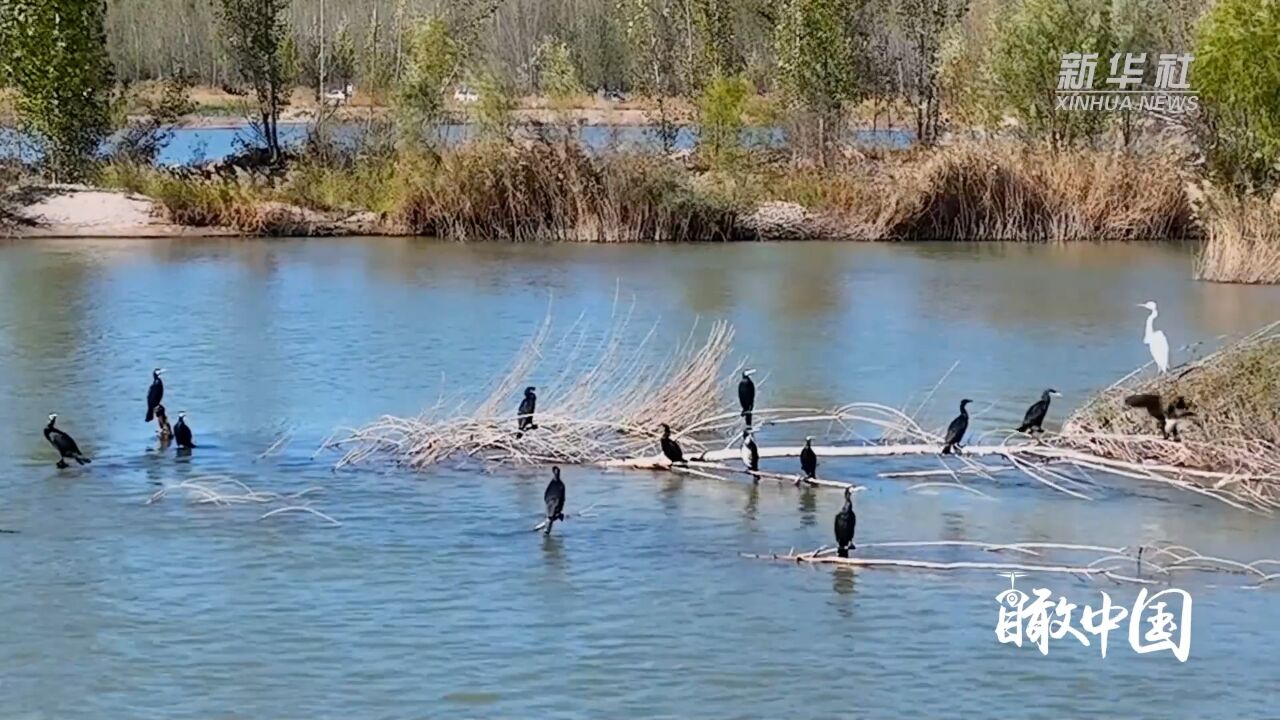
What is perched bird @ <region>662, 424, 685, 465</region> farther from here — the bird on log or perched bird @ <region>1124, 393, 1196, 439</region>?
perched bird @ <region>1124, 393, 1196, 439</region>

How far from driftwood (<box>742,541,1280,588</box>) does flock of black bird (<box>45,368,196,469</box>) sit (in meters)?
4.66

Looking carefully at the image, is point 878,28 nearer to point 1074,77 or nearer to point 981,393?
point 1074,77

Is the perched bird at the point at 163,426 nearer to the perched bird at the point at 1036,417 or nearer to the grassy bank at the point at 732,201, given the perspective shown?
the perched bird at the point at 1036,417

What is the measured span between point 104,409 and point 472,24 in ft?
77.7

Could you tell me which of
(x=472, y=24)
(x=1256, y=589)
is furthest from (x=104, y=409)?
(x=472, y=24)

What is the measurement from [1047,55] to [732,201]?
6452 mm

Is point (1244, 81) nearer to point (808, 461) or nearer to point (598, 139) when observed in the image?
point (598, 139)

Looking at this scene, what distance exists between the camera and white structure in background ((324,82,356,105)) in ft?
123

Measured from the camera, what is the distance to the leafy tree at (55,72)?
30.9m

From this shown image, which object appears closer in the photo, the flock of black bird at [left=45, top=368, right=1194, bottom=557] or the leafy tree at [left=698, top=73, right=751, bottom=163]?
the flock of black bird at [left=45, top=368, right=1194, bottom=557]

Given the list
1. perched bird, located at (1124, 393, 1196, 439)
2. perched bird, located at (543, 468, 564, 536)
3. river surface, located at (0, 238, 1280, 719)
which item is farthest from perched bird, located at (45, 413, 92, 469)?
perched bird, located at (1124, 393, 1196, 439)

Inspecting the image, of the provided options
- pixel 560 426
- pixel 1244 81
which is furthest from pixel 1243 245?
pixel 560 426

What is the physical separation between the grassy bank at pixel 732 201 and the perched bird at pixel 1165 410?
666 inches

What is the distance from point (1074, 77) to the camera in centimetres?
3206
